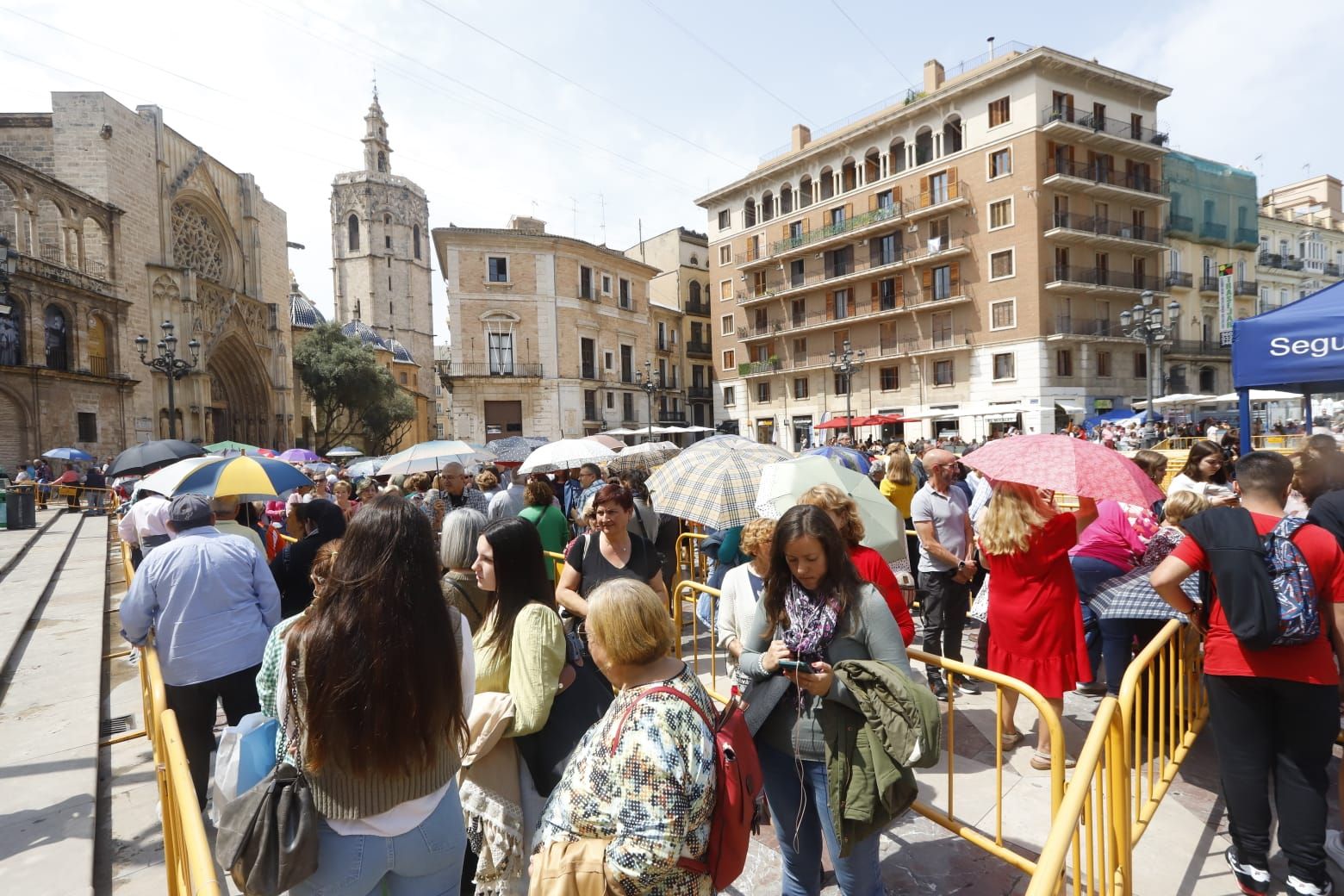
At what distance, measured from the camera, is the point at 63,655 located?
6.62 meters

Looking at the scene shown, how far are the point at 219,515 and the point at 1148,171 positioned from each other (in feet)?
A: 140

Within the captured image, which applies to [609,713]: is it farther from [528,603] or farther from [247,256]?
[247,256]

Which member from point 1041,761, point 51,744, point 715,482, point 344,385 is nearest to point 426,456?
point 51,744

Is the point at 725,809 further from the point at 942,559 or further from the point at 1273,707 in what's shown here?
the point at 942,559

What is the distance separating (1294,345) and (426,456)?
10.5 m

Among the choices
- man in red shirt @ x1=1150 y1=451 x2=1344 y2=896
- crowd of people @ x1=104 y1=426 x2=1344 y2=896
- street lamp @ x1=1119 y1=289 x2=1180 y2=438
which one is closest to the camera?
crowd of people @ x1=104 y1=426 x2=1344 y2=896

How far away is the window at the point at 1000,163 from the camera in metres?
31.7

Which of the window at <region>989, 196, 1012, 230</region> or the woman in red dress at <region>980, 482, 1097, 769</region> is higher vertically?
the window at <region>989, 196, 1012, 230</region>

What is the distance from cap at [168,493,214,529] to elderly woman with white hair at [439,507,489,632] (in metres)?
1.42

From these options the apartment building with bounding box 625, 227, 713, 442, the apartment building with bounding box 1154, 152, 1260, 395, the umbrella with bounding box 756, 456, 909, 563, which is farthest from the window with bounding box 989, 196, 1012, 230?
the umbrella with bounding box 756, 456, 909, 563

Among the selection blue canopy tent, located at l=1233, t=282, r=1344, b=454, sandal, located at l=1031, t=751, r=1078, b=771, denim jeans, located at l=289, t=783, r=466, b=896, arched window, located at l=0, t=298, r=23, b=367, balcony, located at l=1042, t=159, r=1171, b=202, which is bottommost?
sandal, located at l=1031, t=751, r=1078, b=771

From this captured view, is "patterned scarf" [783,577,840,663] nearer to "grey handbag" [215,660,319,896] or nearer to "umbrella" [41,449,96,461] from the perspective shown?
"grey handbag" [215,660,319,896]

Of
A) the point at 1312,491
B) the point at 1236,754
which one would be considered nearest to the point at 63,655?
the point at 1236,754

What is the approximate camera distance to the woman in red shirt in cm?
302
